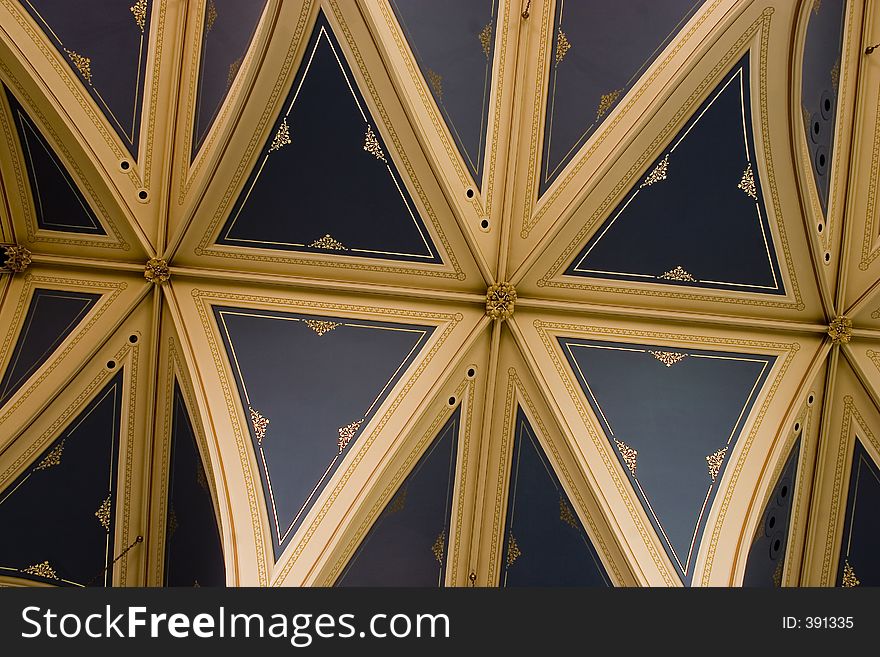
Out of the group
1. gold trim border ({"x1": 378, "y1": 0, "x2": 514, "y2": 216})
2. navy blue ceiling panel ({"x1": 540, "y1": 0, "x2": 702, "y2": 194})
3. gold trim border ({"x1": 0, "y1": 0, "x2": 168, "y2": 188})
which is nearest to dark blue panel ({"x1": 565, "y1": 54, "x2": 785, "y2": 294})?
navy blue ceiling panel ({"x1": 540, "y1": 0, "x2": 702, "y2": 194})

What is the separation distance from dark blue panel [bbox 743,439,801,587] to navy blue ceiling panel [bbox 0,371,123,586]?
785 centimetres

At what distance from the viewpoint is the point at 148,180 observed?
832 cm

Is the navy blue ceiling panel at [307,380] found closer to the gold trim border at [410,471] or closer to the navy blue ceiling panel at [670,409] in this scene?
the gold trim border at [410,471]

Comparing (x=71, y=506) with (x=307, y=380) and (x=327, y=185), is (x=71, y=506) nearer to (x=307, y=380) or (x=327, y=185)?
(x=307, y=380)

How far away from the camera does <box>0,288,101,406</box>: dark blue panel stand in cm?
825

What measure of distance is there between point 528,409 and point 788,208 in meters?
4.01

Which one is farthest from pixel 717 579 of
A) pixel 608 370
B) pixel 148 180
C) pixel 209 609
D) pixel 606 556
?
pixel 148 180

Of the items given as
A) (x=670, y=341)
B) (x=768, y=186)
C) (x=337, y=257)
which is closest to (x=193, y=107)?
(x=337, y=257)

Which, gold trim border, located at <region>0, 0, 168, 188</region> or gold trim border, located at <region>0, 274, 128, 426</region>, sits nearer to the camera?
gold trim border, located at <region>0, 0, 168, 188</region>

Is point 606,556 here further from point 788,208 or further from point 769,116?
point 769,116

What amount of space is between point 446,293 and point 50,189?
4796mm

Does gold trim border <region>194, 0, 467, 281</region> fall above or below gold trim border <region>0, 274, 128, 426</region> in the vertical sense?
above

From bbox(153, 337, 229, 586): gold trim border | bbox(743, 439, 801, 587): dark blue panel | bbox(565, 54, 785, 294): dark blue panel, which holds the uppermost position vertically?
bbox(565, 54, 785, 294): dark blue panel

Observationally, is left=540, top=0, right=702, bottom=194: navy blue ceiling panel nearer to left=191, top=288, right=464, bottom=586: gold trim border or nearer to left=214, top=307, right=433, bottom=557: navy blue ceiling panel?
left=191, top=288, right=464, bottom=586: gold trim border
